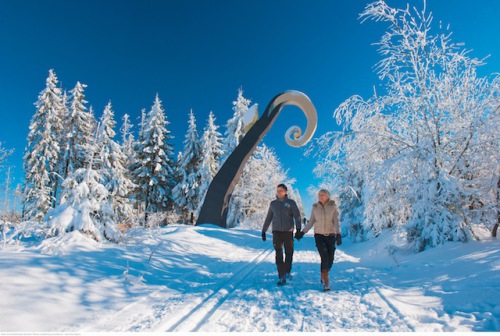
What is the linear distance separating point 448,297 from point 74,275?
5295 mm

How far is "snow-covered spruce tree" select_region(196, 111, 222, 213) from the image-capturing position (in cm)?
2401

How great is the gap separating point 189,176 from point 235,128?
19.9 ft

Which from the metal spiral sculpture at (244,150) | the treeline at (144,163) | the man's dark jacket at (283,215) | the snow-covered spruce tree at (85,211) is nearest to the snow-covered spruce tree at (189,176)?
the treeline at (144,163)

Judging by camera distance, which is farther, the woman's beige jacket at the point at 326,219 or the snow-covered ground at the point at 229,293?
the woman's beige jacket at the point at 326,219

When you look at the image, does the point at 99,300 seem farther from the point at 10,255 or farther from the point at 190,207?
the point at 190,207

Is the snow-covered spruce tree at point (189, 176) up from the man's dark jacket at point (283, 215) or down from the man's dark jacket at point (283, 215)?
up

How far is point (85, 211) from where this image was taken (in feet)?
20.7

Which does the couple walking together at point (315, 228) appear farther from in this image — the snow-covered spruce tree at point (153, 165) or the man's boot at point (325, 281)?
the snow-covered spruce tree at point (153, 165)

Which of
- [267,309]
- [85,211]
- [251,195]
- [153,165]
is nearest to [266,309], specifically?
[267,309]

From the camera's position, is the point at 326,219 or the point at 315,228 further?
the point at 315,228

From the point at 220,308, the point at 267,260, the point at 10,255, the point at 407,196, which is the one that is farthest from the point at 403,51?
the point at 10,255

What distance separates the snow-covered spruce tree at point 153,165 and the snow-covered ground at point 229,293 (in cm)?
1871

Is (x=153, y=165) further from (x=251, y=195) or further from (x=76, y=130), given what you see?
(x=251, y=195)

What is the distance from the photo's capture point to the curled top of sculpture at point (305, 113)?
639 inches
